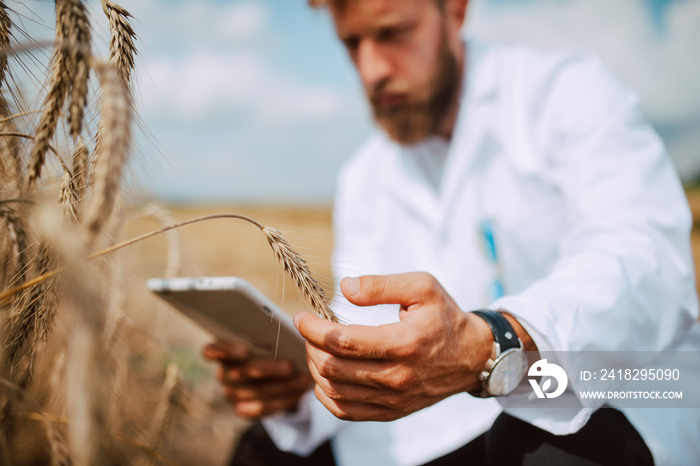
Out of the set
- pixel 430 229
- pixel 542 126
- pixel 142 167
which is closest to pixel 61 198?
pixel 142 167

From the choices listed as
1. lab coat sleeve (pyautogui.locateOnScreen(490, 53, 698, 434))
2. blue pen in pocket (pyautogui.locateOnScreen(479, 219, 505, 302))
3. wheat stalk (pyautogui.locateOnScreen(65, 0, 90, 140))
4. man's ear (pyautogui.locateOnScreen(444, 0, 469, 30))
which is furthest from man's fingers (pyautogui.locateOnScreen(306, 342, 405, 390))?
man's ear (pyautogui.locateOnScreen(444, 0, 469, 30))

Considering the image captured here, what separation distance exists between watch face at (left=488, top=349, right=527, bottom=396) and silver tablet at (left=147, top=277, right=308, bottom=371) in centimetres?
59

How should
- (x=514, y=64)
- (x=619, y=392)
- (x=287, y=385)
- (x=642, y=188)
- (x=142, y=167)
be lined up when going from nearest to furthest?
(x=142, y=167), (x=619, y=392), (x=642, y=188), (x=287, y=385), (x=514, y=64)

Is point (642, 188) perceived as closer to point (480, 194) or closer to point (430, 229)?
point (480, 194)

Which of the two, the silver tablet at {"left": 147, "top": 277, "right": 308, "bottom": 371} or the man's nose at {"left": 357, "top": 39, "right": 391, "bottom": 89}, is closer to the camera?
the silver tablet at {"left": 147, "top": 277, "right": 308, "bottom": 371}

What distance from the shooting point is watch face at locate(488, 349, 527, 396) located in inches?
45.7

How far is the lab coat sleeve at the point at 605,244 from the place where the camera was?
1.24 m

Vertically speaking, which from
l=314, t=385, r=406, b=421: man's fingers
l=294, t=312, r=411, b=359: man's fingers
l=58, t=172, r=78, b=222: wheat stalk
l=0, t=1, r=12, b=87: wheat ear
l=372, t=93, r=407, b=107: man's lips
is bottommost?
l=314, t=385, r=406, b=421: man's fingers

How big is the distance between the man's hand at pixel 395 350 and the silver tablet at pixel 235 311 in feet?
0.61

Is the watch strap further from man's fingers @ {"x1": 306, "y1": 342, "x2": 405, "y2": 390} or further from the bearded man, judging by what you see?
Result: man's fingers @ {"x1": 306, "y1": 342, "x2": 405, "y2": 390}

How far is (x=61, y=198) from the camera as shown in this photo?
977 millimetres

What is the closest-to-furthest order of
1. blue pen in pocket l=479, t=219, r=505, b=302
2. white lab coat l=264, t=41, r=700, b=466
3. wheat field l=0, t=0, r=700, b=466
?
wheat field l=0, t=0, r=700, b=466 → white lab coat l=264, t=41, r=700, b=466 → blue pen in pocket l=479, t=219, r=505, b=302

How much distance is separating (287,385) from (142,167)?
123cm

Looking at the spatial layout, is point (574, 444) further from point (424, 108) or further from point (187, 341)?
→ point (187, 341)
